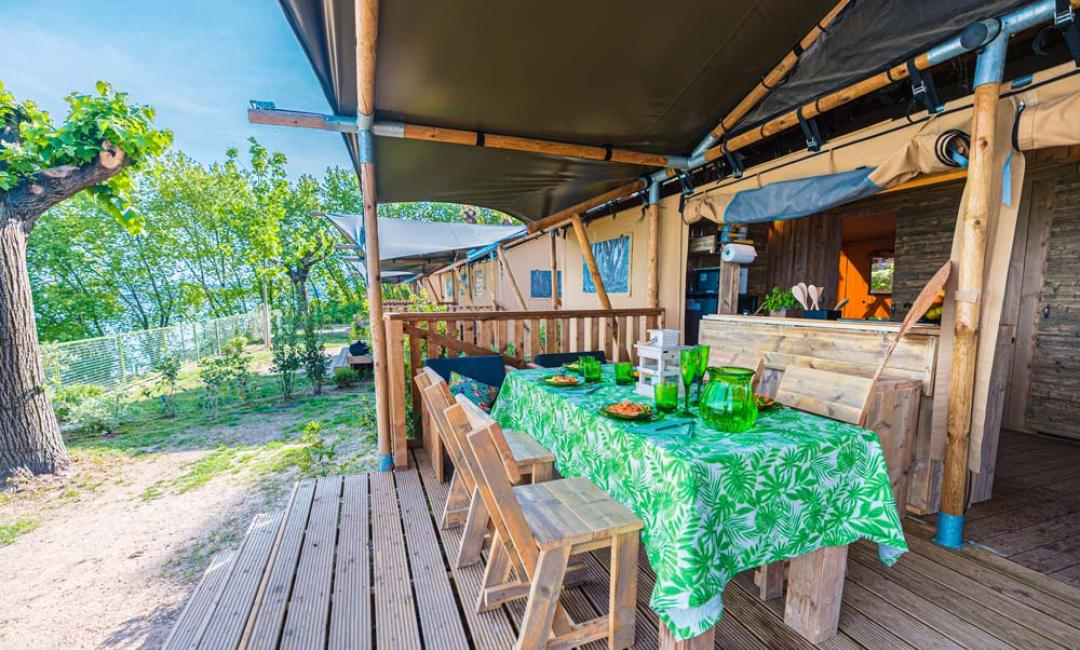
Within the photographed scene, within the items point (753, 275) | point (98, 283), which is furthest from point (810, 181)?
point (98, 283)

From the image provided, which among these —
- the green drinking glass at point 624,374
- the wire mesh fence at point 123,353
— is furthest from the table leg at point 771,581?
the wire mesh fence at point 123,353

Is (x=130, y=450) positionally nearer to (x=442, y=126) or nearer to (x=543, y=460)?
(x=442, y=126)

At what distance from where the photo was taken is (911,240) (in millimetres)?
4414

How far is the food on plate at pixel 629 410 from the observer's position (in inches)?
60.7

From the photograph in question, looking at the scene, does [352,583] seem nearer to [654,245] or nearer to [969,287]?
[969,287]

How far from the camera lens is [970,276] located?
78.7 inches

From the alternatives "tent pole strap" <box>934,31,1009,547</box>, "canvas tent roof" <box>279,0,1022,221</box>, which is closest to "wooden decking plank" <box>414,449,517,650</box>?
"tent pole strap" <box>934,31,1009,547</box>

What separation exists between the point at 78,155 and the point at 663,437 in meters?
5.66

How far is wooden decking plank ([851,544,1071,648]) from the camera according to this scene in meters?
1.52

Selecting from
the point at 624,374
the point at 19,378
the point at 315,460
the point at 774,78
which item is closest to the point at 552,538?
the point at 624,374

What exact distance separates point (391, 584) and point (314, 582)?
14.5 inches

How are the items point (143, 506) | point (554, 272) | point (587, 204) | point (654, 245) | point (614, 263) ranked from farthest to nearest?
point (554, 272) < point (614, 263) < point (587, 204) < point (654, 245) < point (143, 506)

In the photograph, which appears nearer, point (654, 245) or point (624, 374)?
point (624, 374)

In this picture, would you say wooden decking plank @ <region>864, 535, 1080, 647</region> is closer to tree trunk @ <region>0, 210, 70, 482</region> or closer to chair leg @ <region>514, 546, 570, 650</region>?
chair leg @ <region>514, 546, 570, 650</region>
